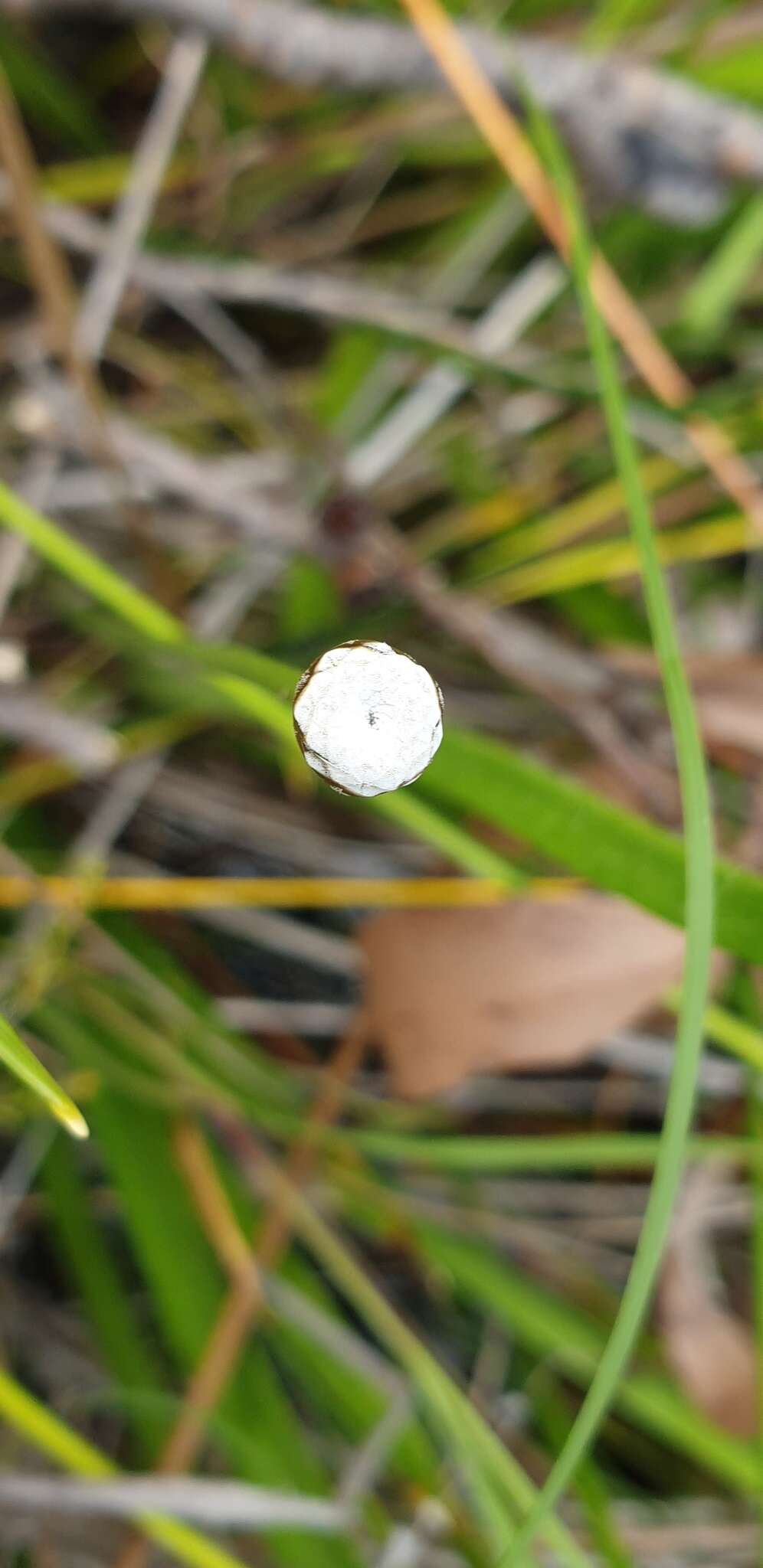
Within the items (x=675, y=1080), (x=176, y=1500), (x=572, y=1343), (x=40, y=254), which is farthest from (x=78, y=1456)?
(x=40, y=254)

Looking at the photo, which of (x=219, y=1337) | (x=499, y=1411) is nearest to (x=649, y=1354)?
(x=499, y=1411)

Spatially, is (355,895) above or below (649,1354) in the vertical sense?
above

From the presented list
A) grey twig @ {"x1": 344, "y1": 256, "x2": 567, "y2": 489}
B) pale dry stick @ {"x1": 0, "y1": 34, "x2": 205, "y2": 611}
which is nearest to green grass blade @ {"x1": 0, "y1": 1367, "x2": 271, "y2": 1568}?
pale dry stick @ {"x1": 0, "y1": 34, "x2": 205, "y2": 611}

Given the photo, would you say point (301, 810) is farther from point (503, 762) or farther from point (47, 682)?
point (503, 762)

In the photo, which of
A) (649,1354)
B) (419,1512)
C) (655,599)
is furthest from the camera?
(649,1354)

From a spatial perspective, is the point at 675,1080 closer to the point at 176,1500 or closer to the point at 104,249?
the point at 176,1500

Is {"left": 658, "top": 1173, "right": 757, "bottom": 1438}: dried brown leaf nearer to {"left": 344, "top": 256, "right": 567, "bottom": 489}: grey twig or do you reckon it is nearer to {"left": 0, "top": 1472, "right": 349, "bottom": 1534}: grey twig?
{"left": 0, "top": 1472, "right": 349, "bottom": 1534}: grey twig
